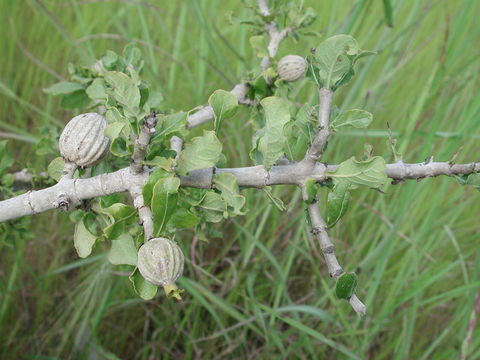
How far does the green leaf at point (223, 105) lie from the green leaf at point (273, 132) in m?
0.04

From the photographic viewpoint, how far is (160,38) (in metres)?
1.89

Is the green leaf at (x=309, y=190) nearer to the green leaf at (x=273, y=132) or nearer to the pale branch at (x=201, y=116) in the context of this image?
the green leaf at (x=273, y=132)

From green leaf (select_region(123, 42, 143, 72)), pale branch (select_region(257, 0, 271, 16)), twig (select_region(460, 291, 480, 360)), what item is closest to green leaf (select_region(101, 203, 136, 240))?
green leaf (select_region(123, 42, 143, 72))

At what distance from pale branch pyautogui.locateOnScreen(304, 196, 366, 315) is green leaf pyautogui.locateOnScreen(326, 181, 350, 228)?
2 centimetres

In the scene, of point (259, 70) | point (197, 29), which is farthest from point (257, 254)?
point (197, 29)

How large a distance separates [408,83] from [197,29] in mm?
764

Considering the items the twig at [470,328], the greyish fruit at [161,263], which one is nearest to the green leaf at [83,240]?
the greyish fruit at [161,263]

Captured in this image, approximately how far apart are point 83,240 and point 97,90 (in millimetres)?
332

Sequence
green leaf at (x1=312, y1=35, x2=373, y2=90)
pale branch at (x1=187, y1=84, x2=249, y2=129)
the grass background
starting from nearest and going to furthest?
1. green leaf at (x1=312, y1=35, x2=373, y2=90)
2. pale branch at (x1=187, y1=84, x2=249, y2=129)
3. the grass background

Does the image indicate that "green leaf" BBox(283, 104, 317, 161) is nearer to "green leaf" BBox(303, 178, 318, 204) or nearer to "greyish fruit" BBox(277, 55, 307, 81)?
"green leaf" BBox(303, 178, 318, 204)

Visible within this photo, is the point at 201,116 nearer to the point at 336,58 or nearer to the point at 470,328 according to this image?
the point at 336,58

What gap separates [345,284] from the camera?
21.4 inches

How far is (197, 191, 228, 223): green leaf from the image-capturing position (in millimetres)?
659

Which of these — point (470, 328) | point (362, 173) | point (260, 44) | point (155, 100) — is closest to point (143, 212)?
point (362, 173)
